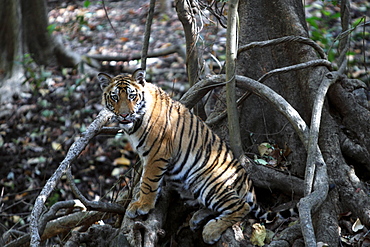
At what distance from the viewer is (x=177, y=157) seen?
433cm

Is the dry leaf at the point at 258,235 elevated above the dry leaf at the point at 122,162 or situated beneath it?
elevated above

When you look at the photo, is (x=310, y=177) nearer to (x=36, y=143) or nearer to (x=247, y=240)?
(x=247, y=240)

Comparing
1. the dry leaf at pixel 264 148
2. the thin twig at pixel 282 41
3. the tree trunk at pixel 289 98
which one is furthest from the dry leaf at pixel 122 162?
the thin twig at pixel 282 41

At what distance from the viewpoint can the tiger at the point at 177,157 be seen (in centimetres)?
408

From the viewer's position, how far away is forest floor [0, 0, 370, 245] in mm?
7555

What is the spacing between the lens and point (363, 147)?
188 inches

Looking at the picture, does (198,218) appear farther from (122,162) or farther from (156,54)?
(156,54)

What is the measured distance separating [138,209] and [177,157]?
58cm

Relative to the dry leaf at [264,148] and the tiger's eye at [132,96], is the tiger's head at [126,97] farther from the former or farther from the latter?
the dry leaf at [264,148]

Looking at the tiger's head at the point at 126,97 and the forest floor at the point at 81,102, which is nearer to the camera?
the tiger's head at the point at 126,97

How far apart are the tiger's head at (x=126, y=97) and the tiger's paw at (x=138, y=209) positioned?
68 cm

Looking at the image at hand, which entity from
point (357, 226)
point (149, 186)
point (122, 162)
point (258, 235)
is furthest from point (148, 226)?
point (122, 162)

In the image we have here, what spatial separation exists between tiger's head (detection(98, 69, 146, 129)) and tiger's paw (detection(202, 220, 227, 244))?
3.57 feet

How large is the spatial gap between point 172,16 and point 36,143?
14.6ft
